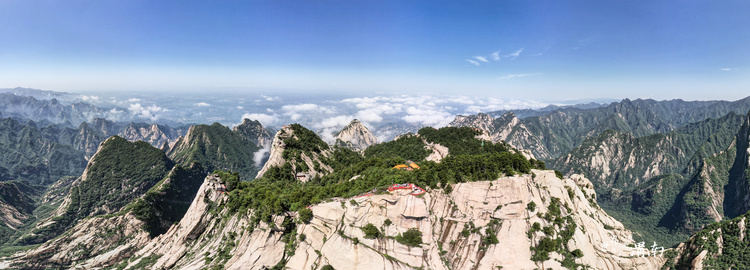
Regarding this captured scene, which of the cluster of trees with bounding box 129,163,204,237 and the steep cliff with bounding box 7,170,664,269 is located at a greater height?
the steep cliff with bounding box 7,170,664,269

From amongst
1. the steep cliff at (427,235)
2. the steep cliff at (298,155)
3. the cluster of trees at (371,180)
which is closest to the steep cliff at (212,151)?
the steep cliff at (298,155)

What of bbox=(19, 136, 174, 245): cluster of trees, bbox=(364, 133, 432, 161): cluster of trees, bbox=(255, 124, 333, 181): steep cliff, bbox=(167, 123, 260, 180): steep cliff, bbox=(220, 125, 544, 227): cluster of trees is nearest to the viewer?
bbox=(220, 125, 544, 227): cluster of trees

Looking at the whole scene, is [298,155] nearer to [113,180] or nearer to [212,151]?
[113,180]

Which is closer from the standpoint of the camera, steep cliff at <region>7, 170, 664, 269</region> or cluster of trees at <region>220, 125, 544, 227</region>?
steep cliff at <region>7, 170, 664, 269</region>

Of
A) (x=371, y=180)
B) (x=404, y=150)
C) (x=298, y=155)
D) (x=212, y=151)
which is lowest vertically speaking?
(x=212, y=151)

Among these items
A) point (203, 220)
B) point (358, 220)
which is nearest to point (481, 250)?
point (358, 220)

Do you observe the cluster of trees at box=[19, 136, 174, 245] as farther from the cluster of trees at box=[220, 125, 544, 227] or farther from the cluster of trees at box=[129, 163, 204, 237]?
the cluster of trees at box=[220, 125, 544, 227]

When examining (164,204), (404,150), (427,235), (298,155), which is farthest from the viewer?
(404,150)

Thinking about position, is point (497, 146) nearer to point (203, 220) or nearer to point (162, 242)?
point (203, 220)

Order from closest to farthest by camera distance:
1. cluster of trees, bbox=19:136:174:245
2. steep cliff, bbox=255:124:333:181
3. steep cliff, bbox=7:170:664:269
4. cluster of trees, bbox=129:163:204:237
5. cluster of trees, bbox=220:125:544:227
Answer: steep cliff, bbox=7:170:664:269
cluster of trees, bbox=220:125:544:227
cluster of trees, bbox=129:163:204:237
steep cliff, bbox=255:124:333:181
cluster of trees, bbox=19:136:174:245

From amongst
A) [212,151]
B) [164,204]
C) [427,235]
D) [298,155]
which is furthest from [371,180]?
[212,151]

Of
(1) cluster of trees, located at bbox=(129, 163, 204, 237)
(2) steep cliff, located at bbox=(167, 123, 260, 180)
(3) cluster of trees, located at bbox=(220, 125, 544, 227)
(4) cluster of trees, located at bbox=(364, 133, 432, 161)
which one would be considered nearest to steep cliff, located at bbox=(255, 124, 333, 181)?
(3) cluster of trees, located at bbox=(220, 125, 544, 227)

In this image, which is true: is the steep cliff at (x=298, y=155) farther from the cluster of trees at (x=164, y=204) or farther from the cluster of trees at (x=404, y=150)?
the cluster of trees at (x=404, y=150)
